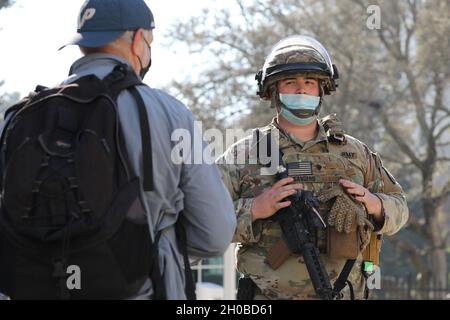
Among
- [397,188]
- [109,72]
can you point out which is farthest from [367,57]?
[109,72]

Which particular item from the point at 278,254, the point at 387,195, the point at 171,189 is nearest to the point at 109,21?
the point at 171,189

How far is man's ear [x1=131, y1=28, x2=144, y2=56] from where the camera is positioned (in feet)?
11.2

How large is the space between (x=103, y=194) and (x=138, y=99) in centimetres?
39

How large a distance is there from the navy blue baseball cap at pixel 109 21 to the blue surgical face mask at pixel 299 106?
159 centimetres

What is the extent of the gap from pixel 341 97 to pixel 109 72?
16.2 m

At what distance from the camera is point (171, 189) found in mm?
3250

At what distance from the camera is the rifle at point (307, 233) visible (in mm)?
4586

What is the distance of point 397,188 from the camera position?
16.8 ft

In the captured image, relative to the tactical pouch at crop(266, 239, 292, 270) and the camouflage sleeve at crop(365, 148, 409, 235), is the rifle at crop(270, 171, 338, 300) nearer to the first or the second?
the tactical pouch at crop(266, 239, 292, 270)

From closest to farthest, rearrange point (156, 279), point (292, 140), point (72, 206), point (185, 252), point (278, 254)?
point (72, 206) < point (156, 279) < point (185, 252) < point (278, 254) < point (292, 140)

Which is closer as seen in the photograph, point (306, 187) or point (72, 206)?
point (72, 206)

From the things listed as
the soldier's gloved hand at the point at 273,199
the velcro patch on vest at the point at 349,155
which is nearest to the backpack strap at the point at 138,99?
the soldier's gloved hand at the point at 273,199

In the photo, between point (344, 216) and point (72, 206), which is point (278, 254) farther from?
point (72, 206)
